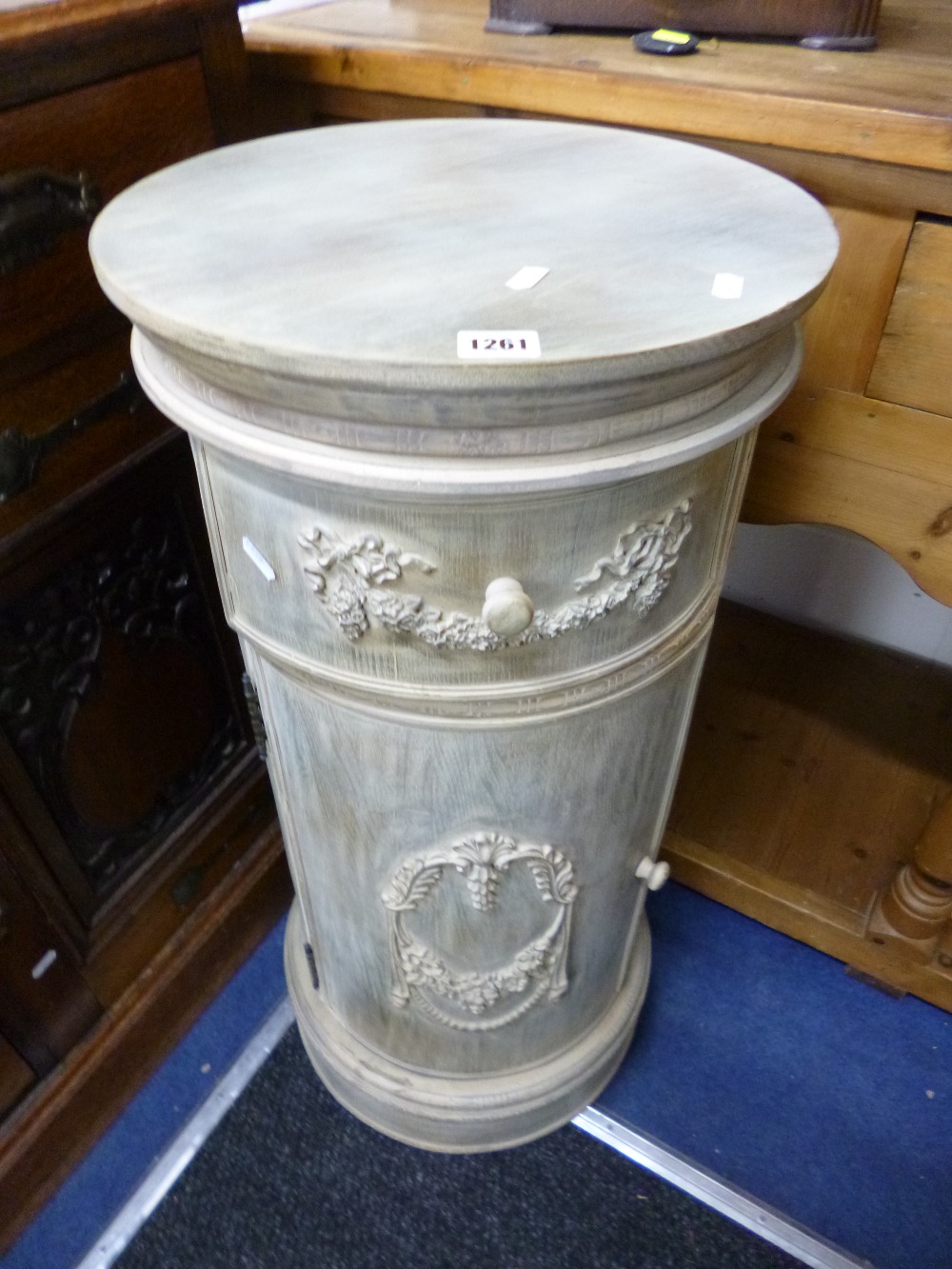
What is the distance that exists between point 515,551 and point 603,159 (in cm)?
36

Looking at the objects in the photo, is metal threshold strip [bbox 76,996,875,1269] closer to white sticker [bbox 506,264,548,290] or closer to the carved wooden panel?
the carved wooden panel

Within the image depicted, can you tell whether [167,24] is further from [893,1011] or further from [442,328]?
[893,1011]

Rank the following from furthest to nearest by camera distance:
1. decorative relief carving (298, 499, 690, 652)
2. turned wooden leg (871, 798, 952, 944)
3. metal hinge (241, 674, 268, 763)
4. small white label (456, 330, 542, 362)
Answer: turned wooden leg (871, 798, 952, 944)
metal hinge (241, 674, 268, 763)
decorative relief carving (298, 499, 690, 652)
small white label (456, 330, 542, 362)

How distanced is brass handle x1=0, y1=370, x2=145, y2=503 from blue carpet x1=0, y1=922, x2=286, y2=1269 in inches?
29.8

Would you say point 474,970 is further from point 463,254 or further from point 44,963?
point 463,254

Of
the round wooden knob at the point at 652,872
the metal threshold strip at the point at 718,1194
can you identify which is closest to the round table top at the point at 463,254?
the round wooden knob at the point at 652,872

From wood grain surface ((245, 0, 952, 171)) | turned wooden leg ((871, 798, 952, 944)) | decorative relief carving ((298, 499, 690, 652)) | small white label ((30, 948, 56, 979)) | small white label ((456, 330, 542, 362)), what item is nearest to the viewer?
small white label ((456, 330, 542, 362))

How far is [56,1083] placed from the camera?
1.02m

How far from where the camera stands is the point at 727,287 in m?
0.53

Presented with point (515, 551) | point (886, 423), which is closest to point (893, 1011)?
point (886, 423)

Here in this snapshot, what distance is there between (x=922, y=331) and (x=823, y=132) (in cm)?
17

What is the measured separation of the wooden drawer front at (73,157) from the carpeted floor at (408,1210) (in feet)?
2.99

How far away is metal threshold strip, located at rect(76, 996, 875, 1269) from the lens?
100cm

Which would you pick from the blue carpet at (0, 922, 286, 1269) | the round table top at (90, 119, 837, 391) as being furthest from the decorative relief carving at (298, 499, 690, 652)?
the blue carpet at (0, 922, 286, 1269)
